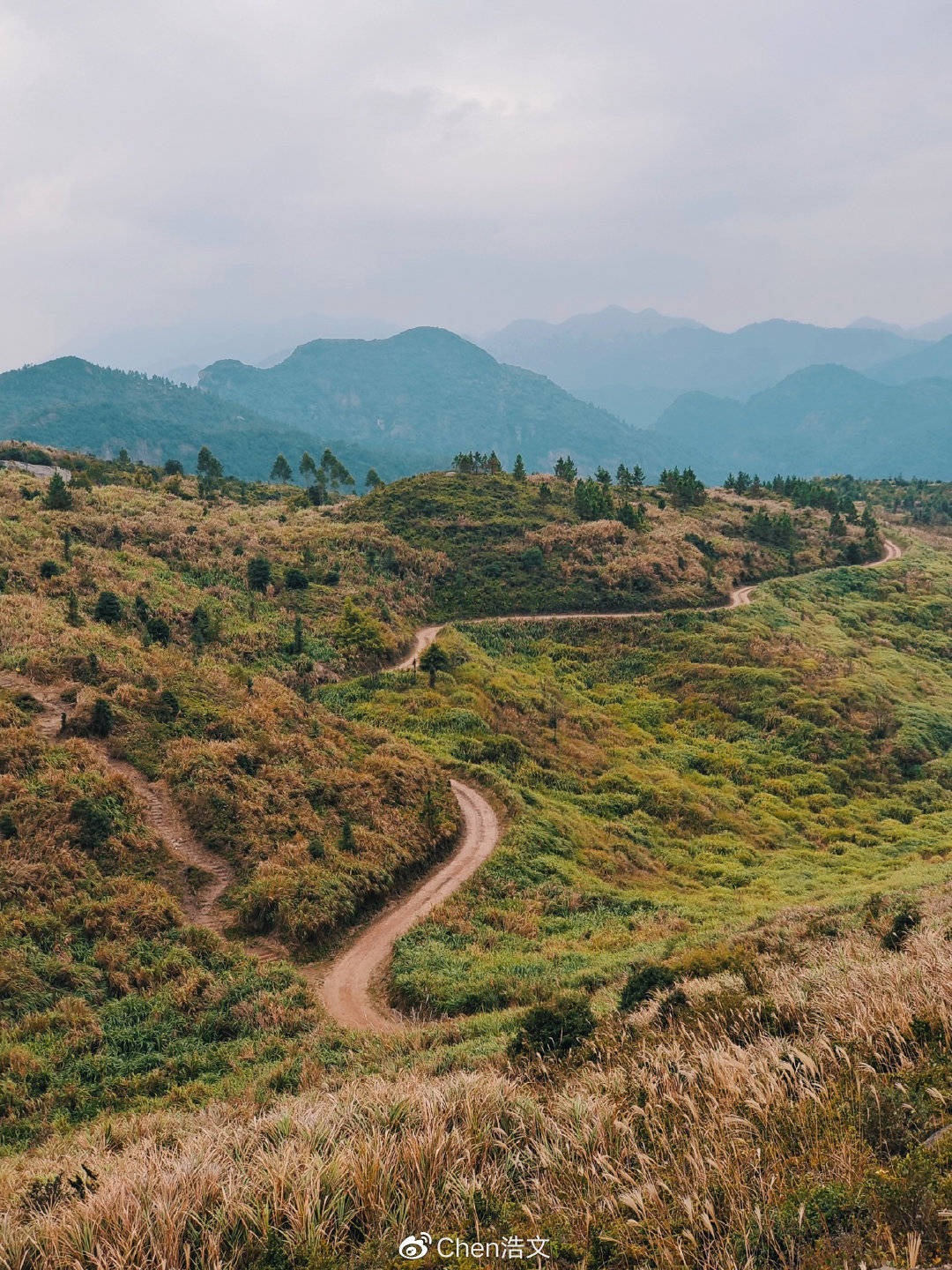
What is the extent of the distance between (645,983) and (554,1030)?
134 inches

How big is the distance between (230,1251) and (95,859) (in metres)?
17.7

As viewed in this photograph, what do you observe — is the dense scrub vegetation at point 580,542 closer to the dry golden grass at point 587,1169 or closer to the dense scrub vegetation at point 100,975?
the dense scrub vegetation at point 100,975

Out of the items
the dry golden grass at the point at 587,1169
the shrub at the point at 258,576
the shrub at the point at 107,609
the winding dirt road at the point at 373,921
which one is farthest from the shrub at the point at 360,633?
the dry golden grass at the point at 587,1169

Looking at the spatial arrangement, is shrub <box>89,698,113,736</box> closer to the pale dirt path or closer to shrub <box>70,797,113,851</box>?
shrub <box>70,797,113,851</box>

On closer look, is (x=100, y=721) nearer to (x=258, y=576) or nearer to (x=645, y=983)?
(x=645, y=983)

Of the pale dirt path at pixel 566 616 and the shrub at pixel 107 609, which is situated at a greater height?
the shrub at pixel 107 609

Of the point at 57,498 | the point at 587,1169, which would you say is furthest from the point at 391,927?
the point at 57,498

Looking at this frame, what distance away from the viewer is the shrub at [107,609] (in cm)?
3684

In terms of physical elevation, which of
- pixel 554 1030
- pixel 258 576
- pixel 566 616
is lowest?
pixel 554 1030

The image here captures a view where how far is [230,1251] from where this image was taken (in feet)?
20.1

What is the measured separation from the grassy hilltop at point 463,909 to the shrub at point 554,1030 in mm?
74

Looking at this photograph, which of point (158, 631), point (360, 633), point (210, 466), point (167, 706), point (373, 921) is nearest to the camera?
point (373, 921)

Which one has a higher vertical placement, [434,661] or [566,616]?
[566,616]

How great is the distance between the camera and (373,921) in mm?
23375
